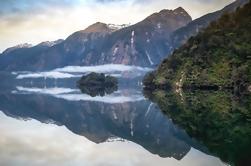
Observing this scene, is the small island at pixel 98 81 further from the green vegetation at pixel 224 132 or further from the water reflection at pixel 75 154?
the water reflection at pixel 75 154

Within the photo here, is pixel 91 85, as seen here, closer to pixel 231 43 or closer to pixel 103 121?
pixel 231 43

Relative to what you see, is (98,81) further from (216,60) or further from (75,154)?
(75,154)

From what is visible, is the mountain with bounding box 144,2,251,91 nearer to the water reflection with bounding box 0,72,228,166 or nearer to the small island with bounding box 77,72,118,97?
the small island with bounding box 77,72,118,97

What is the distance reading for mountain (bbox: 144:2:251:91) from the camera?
3063 inches

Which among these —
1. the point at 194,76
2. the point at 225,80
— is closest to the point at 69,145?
the point at 225,80

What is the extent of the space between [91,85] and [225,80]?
64554 mm

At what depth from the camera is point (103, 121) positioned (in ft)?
112

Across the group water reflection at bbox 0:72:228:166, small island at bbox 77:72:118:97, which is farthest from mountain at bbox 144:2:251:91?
water reflection at bbox 0:72:228:166

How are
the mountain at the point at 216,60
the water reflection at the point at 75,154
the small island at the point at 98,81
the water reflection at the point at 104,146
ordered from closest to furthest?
the water reflection at the point at 75,154 < the water reflection at the point at 104,146 < the mountain at the point at 216,60 < the small island at the point at 98,81

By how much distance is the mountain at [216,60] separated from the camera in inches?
3063

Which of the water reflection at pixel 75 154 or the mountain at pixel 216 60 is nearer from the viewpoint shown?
the water reflection at pixel 75 154

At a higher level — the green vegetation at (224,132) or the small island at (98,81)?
the green vegetation at (224,132)

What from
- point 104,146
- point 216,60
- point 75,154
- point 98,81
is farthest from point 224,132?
point 98,81

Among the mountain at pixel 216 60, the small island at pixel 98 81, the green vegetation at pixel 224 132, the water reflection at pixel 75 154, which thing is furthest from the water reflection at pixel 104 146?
the small island at pixel 98 81
